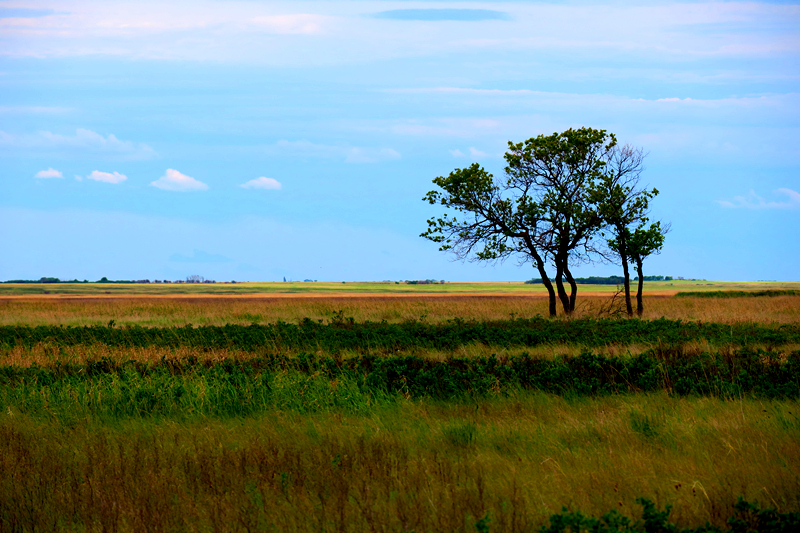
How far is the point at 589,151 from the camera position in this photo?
36094 millimetres

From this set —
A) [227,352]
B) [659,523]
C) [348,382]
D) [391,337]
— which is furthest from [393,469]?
[391,337]

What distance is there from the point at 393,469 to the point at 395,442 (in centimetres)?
111

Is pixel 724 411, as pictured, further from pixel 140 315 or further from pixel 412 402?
pixel 140 315

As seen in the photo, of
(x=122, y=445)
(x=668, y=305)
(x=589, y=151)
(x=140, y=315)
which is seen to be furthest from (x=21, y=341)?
(x=668, y=305)

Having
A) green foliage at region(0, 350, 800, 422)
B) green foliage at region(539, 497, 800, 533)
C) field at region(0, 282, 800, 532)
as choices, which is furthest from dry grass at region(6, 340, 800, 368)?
green foliage at region(539, 497, 800, 533)

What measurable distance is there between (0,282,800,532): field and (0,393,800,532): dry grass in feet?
0.09

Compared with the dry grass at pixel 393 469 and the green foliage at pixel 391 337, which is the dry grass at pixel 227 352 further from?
the dry grass at pixel 393 469

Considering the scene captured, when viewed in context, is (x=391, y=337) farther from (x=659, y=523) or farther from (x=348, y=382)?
(x=659, y=523)

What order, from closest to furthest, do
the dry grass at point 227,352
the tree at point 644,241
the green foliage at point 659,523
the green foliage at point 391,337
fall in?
the green foliage at point 659,523, the dry grass at point 227,352, the green foliage at point 391,337, the tree at point 644,241

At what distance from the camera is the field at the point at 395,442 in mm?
5922

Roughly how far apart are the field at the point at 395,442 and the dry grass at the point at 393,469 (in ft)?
0.09

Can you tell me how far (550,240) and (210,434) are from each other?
98.0 ft

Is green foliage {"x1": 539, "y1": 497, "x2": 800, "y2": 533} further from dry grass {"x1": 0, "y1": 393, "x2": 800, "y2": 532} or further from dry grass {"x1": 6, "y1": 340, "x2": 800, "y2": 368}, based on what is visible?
dry grass {"x1": 6, "y1": 340, "x2": 800, "y2": 368}

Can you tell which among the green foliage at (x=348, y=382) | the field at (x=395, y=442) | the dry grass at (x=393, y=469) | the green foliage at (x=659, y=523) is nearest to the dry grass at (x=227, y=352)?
the field at (x=395, y=442)
